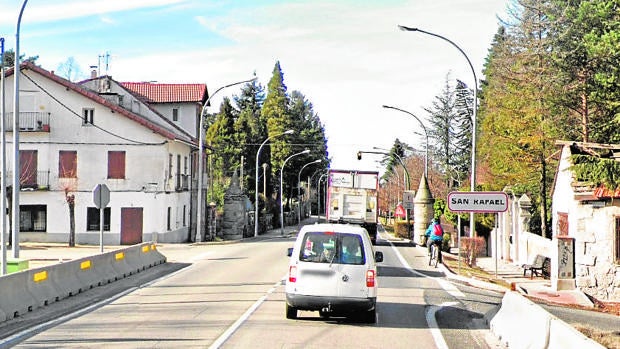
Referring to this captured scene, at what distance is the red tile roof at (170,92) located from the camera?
185 feet

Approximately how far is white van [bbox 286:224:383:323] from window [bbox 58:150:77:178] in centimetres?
3378

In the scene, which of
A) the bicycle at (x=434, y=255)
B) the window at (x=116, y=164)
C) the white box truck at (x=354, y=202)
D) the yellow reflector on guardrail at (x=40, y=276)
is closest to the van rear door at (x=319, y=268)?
the yellow reflector on guardrail at (x=40, y=276)

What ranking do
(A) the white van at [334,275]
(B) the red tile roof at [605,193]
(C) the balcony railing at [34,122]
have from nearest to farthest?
(A) the white van at [334,275], (B) the red tile roof at [605,193], (C) the balcony railing at [34,122]

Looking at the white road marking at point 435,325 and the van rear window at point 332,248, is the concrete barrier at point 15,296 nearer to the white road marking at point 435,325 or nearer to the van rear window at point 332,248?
the van rear window at point 332,248

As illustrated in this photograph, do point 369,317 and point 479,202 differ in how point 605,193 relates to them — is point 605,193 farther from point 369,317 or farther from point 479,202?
point 369,317

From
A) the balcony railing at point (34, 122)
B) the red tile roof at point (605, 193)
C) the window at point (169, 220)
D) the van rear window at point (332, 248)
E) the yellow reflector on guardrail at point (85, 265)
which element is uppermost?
the balcony railing at point (34, 122)

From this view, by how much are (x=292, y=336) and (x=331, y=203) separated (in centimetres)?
2856

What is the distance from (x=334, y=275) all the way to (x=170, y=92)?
45419 millimetres

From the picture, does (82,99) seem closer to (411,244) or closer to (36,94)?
(36,94)

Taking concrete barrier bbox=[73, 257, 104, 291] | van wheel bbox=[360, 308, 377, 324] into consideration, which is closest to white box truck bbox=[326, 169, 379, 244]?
concrete barrier bbox=[73, 257, 104, 291]

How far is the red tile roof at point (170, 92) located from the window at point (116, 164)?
11.3 metres

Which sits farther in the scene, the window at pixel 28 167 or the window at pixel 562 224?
the window at pixel 28 167

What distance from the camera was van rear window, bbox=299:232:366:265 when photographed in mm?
13836

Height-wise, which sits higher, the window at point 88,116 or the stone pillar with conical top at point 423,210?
the window at point 88,116
